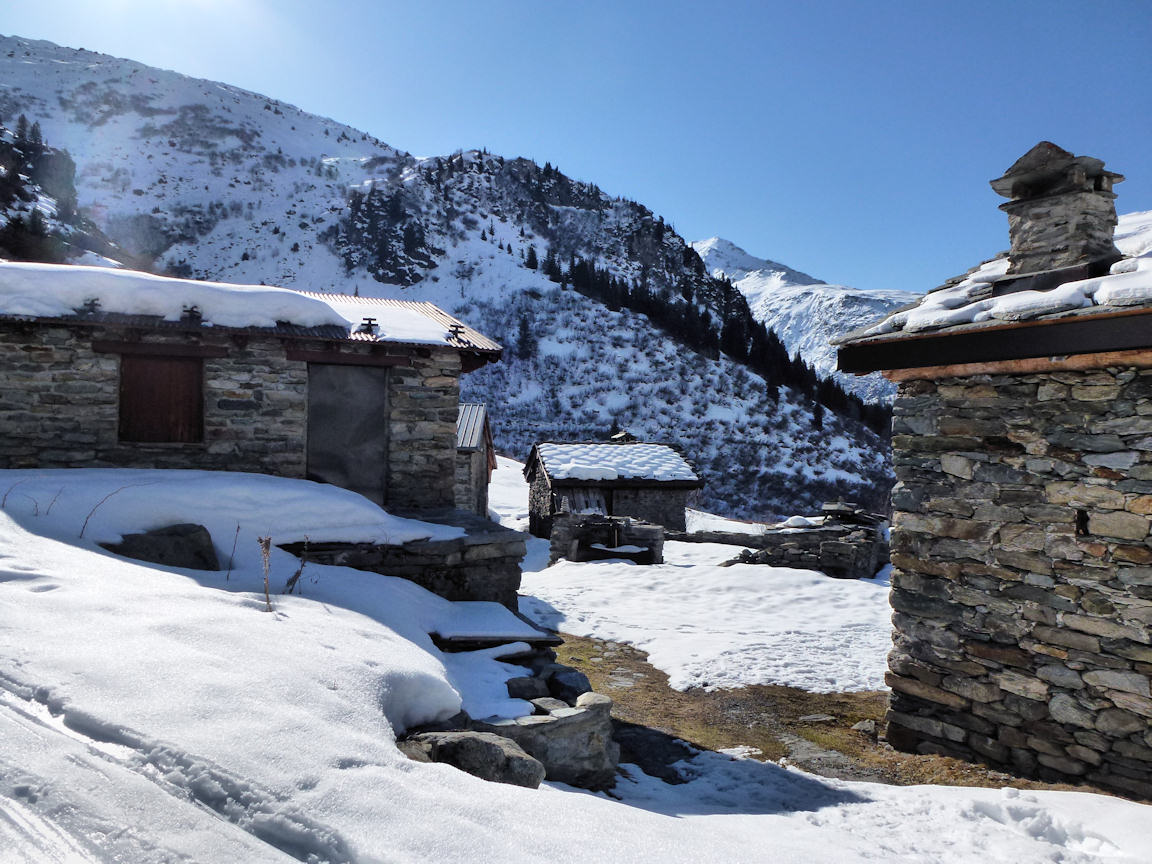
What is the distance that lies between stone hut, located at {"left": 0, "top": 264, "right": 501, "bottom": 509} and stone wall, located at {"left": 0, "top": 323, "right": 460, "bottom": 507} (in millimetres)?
15

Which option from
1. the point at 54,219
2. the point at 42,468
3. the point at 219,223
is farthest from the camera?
the point at 219,223

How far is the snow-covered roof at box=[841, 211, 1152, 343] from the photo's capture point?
4.61m

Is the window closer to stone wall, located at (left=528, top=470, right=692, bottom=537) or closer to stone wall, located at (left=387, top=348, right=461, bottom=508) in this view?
stone wall, located at (left=387, top=348, right=461, bottom=508)

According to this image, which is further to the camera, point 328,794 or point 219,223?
point 219,223

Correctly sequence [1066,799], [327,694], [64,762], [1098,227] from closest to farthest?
[64,762] → [327,694] → [1066,799] → [1098,227]

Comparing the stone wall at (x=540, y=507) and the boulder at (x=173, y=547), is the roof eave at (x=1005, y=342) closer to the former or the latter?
the boulder at (x=173, y=547)

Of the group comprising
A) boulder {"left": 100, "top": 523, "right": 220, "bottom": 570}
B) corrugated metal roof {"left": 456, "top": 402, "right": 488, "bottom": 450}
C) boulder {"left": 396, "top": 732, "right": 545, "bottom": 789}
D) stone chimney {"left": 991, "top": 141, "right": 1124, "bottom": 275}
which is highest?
stone chimney {"left": 991, "top": 141, "right": 1124, "bottom": 275}

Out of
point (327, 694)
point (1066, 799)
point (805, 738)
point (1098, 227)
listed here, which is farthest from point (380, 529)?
point (1098, 227)

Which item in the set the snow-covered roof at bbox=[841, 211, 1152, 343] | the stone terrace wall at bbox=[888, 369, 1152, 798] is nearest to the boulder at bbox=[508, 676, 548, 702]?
the stone terrace wall at bbox=[888, 369, 1152, 798]

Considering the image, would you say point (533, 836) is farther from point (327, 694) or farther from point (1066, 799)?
point (1066, 799)

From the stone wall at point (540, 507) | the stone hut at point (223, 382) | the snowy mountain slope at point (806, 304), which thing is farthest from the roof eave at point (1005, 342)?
the snowy mountain slope at point (806, 304)

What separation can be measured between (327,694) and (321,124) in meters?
112

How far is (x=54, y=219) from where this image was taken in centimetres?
2347

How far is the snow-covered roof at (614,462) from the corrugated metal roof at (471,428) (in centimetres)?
217
